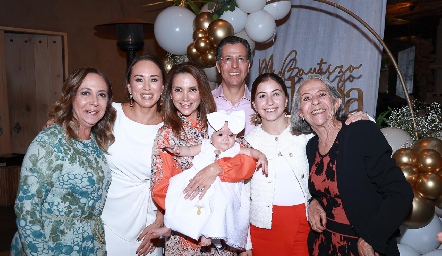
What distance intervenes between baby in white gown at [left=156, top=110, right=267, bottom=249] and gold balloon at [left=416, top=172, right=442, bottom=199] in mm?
1084

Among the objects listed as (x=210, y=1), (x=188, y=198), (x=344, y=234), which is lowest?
(x=344, y=234)

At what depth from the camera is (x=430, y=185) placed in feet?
8.43

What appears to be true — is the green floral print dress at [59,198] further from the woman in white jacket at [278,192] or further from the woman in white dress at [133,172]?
the woman in white jacket at [278,192]

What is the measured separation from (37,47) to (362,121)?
5.31 meters

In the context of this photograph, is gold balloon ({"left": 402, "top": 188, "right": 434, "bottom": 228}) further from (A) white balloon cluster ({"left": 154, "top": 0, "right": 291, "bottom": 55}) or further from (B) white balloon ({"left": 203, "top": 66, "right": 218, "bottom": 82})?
(B) white balloon ({"left": 203, "top": 66, "right": 218, "bottom": 82})

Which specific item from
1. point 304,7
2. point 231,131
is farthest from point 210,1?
point 231,131

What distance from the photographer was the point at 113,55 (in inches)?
266

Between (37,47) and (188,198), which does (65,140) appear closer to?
(188,198)

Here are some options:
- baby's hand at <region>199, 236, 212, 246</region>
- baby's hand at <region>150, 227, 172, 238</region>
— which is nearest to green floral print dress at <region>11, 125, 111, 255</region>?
baby's hand at <region>150, 227, 172, 238</region>

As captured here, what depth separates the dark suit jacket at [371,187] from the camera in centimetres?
203

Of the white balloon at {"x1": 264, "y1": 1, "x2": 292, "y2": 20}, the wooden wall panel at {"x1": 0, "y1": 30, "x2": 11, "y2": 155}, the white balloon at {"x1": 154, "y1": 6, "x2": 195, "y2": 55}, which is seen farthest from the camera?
the wooden wall panel at {"x1": 0, "y1": 30, "x2": 11, "y2": 155}

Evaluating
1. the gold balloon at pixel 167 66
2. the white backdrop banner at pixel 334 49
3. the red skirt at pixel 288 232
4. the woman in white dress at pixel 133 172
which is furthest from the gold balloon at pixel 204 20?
the red skirt at pixel 288 232

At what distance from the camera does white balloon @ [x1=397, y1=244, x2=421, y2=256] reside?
9.78ft

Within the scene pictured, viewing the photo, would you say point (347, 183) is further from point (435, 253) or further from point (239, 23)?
point (239, 23)
